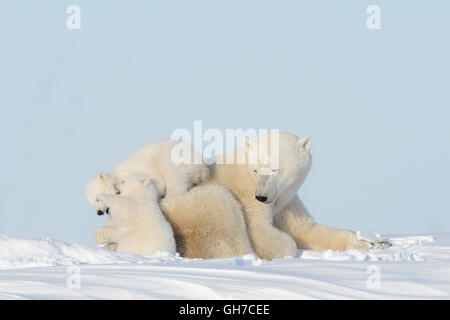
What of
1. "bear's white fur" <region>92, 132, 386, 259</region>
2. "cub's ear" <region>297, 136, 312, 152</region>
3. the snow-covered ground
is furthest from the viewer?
"cub's ear" <region>297, 136, 312, 152</region>

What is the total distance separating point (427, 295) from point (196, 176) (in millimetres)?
3473

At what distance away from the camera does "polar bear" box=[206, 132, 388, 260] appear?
7.34 metres

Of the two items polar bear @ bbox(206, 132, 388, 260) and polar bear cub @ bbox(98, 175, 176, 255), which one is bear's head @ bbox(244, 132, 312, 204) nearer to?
polar bear @ bbox(206, 132, 388, 260)

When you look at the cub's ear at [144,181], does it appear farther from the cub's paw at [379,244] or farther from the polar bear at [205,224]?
the cub's paw at [379,244]

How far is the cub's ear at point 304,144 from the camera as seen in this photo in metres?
7.67

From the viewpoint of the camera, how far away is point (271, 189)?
23.9 ft

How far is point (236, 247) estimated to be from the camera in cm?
702

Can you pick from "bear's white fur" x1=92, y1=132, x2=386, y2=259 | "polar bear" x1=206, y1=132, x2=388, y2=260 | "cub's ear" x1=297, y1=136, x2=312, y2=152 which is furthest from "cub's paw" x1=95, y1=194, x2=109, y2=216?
"cub's ear" x1=297, y1=136, x2=312, y2=152

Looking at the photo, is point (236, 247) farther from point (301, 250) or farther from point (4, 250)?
point (4, 250)

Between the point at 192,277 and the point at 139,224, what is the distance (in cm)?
224

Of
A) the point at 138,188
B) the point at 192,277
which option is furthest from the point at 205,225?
the point at 192,277

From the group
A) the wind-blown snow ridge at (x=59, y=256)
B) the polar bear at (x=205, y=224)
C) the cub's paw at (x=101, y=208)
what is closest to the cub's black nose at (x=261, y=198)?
the polar bear at (x=205, y=224)

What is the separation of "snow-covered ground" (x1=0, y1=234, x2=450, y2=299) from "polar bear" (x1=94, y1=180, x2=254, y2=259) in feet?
3.17
